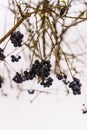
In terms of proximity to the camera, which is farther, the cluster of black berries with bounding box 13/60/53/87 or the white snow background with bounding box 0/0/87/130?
the white snow background with bounding box 0/0/87/130

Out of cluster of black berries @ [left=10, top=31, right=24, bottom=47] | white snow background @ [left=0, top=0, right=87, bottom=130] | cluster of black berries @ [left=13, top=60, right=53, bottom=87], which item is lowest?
white snow background @ [left=0, top=0, right=87, bottom=130]

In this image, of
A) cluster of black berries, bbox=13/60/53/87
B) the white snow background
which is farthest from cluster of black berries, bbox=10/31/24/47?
the white snow background

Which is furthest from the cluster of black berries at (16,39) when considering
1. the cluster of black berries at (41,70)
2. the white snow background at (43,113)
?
the white snow background at (43,113)

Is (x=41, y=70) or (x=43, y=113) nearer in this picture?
(x=41, y=70)

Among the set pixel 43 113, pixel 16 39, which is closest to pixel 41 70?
pixel 16 39

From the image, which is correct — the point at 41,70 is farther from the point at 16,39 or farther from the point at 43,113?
the point at 43,113

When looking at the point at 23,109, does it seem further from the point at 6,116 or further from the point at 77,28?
the point at 77,28

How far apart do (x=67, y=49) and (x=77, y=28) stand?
11 cm

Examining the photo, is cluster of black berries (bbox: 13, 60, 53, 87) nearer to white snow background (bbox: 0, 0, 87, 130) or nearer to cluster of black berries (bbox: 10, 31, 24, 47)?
cluster of black berries (bbox: 10, 31, 24, 47)

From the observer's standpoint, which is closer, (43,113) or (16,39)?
(16,39)

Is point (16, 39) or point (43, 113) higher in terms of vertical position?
point (16, 39)

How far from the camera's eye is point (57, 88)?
136 centimetres

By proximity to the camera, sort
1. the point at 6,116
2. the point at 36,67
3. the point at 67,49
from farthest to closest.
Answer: the point at 67,49, the point at 6,116, the point at 36,67

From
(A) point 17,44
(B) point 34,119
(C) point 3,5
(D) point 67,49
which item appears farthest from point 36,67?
(C) point 3,5
